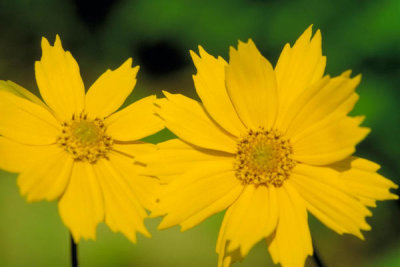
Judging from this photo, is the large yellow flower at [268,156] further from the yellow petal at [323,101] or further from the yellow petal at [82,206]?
the yellow petal at [82,206]

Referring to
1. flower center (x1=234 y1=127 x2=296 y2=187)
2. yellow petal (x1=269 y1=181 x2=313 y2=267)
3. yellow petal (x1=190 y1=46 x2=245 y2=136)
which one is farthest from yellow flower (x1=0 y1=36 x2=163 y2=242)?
yellow petal (x1=269 y1=181 x2=313 y2=267)

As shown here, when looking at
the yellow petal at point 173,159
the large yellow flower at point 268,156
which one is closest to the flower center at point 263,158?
the large yellow flower at point 268,156

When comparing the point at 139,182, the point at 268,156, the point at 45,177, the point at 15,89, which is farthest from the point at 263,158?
the point at 15,89

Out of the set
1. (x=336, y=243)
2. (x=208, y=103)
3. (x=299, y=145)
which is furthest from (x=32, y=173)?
(x=336, y=243)

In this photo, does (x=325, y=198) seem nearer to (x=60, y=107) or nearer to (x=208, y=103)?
(x=208, y=103)

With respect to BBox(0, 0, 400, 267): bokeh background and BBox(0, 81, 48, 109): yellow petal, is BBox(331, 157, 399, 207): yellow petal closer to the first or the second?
BBox(0, 81, 48, 109): yellow petal

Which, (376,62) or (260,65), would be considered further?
(376,62)

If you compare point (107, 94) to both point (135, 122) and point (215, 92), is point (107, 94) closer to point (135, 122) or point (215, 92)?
point (135, 122)
